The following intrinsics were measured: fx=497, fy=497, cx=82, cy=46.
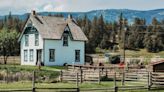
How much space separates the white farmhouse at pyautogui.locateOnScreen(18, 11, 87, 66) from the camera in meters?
68.1

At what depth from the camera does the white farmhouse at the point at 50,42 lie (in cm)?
6812

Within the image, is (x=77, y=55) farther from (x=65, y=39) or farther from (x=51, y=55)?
(x=51, y=55)

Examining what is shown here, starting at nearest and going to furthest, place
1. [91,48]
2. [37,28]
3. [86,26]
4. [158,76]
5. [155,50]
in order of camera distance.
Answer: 1. [158,76]
2. [37,28]
3. [91,48]
4. [155,50]
5. [86,26]

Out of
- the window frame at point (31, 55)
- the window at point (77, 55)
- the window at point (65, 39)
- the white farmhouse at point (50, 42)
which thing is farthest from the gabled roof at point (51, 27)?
the window frame at point (31, 55)

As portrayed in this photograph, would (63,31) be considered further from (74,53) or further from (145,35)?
(145,35)

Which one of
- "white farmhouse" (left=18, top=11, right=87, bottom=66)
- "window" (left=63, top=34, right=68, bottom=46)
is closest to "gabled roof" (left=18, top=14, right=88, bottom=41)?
"white farmhouse" (left=18, top=11, right=87, bottom=66)

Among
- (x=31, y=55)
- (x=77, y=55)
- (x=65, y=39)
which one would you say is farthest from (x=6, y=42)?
(x=65, y=39)

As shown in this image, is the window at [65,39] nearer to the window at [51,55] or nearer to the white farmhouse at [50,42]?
the white farmhouse at [50,42]

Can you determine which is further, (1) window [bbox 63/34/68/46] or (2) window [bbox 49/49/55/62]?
(1) window [bbox 63/34/68/46]

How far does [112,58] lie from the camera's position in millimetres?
88562

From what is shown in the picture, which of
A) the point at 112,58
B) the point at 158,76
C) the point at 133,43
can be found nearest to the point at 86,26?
the point at 133,43

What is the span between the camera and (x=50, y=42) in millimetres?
68375

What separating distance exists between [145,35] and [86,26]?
21.1 m

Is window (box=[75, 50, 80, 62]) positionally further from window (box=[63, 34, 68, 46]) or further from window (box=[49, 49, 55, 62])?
window (box=[49, 49, 55, 62])
